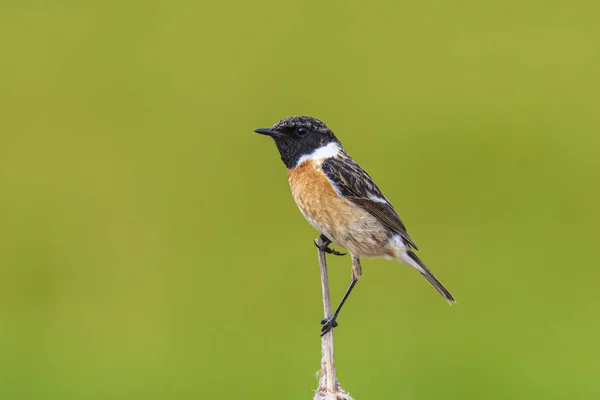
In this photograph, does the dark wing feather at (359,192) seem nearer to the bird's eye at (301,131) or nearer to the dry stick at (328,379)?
the bird's eye at (301,131)

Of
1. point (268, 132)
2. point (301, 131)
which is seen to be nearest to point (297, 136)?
point (301, 131)

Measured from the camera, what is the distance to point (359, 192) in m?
4.20

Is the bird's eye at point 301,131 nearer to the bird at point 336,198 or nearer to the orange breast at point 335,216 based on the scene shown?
the bird at point 336,198

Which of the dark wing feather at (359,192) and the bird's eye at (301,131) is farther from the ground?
the bird's eye at (301,131)

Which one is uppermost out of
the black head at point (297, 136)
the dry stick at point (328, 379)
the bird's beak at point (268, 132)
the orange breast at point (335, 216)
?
the black head at point (297, 136)

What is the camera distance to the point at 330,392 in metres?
3.15

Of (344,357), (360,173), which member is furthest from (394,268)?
(360,173)

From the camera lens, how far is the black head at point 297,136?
408 centimetres

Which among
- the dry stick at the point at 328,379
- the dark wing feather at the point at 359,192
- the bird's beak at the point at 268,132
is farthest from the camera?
the dark wing feather at the point at 359,192

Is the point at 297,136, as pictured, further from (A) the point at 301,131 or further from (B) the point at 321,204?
(B) the point at 321,204

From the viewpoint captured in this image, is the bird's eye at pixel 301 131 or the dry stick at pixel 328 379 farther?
the bird's eye at pixel 301 131

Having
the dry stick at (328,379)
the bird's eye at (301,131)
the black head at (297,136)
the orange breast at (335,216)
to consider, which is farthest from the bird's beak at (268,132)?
the dry stick at (328,379)

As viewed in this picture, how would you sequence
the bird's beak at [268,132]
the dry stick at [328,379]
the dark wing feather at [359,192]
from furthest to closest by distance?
the dark wing feather at [359,192]
the bird's beak at [268,132]
the dry stick at [328,379]

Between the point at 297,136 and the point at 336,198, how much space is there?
0.34 metres
